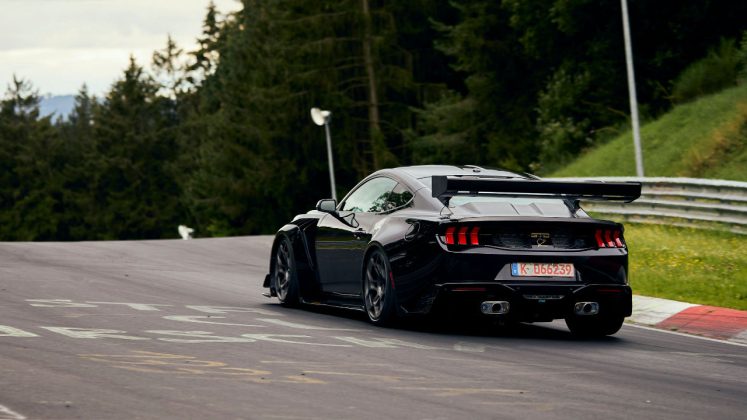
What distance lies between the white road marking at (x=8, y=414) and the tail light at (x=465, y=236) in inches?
188

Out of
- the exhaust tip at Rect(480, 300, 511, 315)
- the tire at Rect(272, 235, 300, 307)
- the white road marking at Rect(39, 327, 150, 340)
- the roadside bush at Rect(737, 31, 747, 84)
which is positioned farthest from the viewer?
the roadside bush at Rect(737, 31, 747, 84)

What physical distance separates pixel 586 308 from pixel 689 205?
533 inches

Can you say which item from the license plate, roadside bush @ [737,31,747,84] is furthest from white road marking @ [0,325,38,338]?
roadside bush @ [737,31,747,84]

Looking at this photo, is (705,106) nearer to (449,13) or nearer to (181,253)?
(181,253)

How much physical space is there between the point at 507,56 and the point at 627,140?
17146 mm

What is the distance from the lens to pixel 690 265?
18.2 meters

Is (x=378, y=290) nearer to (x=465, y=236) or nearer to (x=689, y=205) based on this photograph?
(x=465, y=236)

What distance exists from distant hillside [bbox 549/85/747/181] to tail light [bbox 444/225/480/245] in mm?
18499

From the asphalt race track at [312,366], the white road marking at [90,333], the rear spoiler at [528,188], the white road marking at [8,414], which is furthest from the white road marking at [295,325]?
the white road marking at [8,414]

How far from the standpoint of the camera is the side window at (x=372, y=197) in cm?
1240

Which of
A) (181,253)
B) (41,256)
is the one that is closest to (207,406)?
(41,256)

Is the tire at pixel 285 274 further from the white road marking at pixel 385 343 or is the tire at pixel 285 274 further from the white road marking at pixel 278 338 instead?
the white road marking at pixel 385 343

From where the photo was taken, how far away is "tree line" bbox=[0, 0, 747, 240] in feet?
149

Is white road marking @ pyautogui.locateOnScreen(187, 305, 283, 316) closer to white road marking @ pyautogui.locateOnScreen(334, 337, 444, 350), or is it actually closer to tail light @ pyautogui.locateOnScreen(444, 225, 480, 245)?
white road marking @ pyautogui.locateOnScreen(334, 337, 444, 350)
